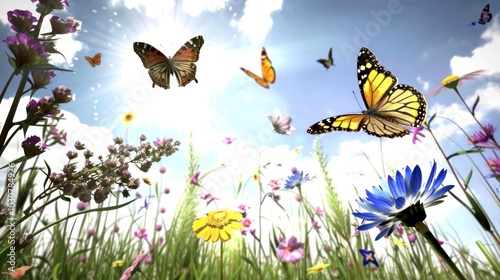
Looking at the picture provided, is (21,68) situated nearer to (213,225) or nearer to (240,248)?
(213,225)

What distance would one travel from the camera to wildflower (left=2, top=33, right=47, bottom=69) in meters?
0.81

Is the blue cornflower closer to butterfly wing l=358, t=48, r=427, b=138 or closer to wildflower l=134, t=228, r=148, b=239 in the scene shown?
butterfly wing l=358, t=48, r=427, b=138

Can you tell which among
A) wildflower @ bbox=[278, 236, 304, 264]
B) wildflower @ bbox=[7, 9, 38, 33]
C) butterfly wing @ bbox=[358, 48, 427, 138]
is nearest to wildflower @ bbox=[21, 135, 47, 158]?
wildflower @ bbox=[7, 9, 38, 33]

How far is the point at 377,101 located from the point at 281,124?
829 millimetres

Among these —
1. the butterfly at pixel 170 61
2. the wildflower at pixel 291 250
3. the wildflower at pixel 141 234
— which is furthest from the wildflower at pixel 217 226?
the wildflower at pixel 141 234

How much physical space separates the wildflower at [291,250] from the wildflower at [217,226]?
77cm

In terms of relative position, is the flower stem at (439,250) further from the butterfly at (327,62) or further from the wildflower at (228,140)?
the butterfly at (327,62)

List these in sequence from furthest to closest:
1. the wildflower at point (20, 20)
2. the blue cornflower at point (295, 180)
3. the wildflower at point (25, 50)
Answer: the blue cornflower at point (295, 180) → the wildflower at point (20, 20) → the wildflower at point (25, 50)

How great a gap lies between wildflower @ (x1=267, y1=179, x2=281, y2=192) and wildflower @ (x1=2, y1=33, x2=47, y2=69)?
2070mm

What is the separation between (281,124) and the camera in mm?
2945

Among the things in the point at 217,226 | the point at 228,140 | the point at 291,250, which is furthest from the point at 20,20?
the point at 228,140

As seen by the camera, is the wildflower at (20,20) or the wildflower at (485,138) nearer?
the wildflower at (20,20)

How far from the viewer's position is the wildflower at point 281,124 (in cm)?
294

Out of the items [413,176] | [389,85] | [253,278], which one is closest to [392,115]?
[389,85]
